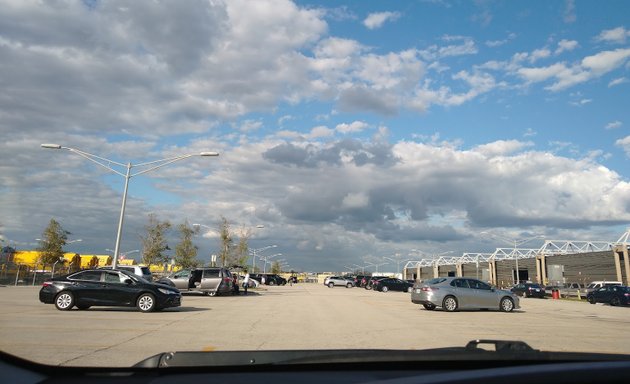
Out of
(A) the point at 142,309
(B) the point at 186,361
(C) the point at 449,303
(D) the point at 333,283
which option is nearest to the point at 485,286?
(C) the point at 449,303

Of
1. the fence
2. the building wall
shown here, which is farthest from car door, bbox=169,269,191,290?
the building wall

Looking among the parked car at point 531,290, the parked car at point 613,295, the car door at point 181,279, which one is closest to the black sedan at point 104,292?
the car door at point 181,279

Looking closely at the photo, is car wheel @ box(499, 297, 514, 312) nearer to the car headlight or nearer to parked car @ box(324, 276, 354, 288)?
the car headlight

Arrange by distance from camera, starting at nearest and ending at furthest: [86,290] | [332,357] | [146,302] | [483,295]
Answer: [332,357], [86,290], [146,302], [483,295]

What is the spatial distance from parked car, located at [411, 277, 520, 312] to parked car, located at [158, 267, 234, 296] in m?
12.4

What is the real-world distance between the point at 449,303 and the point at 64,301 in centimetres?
1528

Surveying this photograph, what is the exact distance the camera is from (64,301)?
57.7ft

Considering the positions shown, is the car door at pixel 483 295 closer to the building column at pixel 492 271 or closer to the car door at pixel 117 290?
the car door at pixel 117 290

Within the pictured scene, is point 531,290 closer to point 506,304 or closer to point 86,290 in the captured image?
point 506,304

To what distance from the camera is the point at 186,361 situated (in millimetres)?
3906

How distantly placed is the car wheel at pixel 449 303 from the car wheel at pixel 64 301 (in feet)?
48.6

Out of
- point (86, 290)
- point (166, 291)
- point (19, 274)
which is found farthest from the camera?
point (19, 274)

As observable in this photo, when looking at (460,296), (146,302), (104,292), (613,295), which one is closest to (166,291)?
(146,302)

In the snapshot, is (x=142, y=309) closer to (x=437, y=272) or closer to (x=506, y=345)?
(x=506, y=345)
